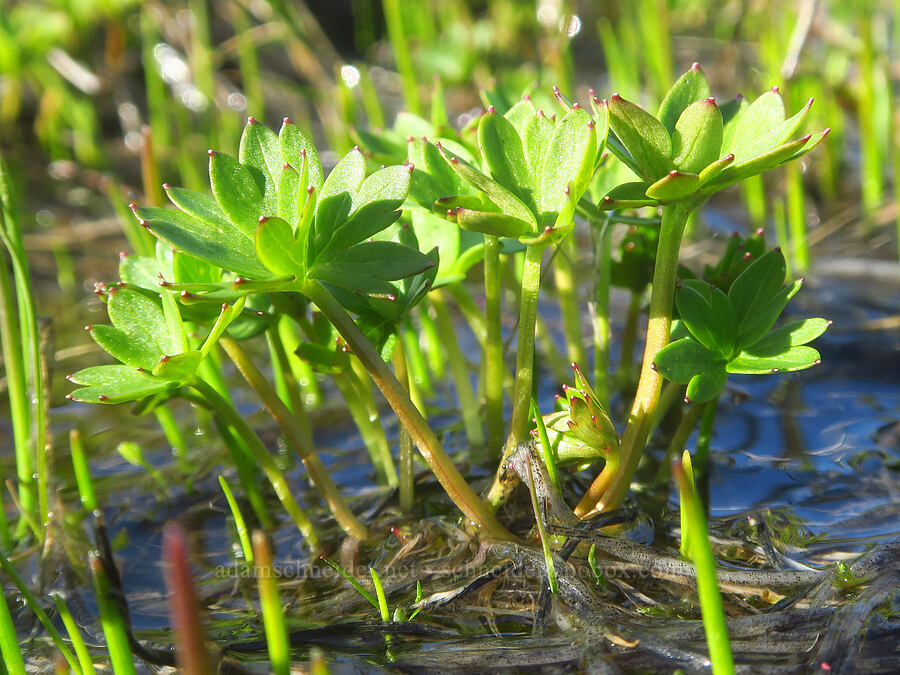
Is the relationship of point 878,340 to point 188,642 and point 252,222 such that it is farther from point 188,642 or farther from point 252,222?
point 188,642

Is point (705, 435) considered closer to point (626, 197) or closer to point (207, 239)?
point (626, 197)

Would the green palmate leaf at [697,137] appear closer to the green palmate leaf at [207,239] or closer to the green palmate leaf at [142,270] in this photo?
the green palmate leaf at [207,239]

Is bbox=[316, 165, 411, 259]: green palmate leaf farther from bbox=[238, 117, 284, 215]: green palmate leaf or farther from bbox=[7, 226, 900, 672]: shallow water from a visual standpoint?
bbox=[7, 226, 900, 672]: shallow water

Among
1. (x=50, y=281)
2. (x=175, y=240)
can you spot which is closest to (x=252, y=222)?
(x=175, y=240)

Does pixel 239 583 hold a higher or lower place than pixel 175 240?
lower

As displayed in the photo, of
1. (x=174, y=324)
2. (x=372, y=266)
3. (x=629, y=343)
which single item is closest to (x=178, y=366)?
(x=174, y=324)

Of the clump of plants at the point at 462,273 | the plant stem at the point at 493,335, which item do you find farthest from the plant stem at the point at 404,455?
the plant stem at the point at 493,335
